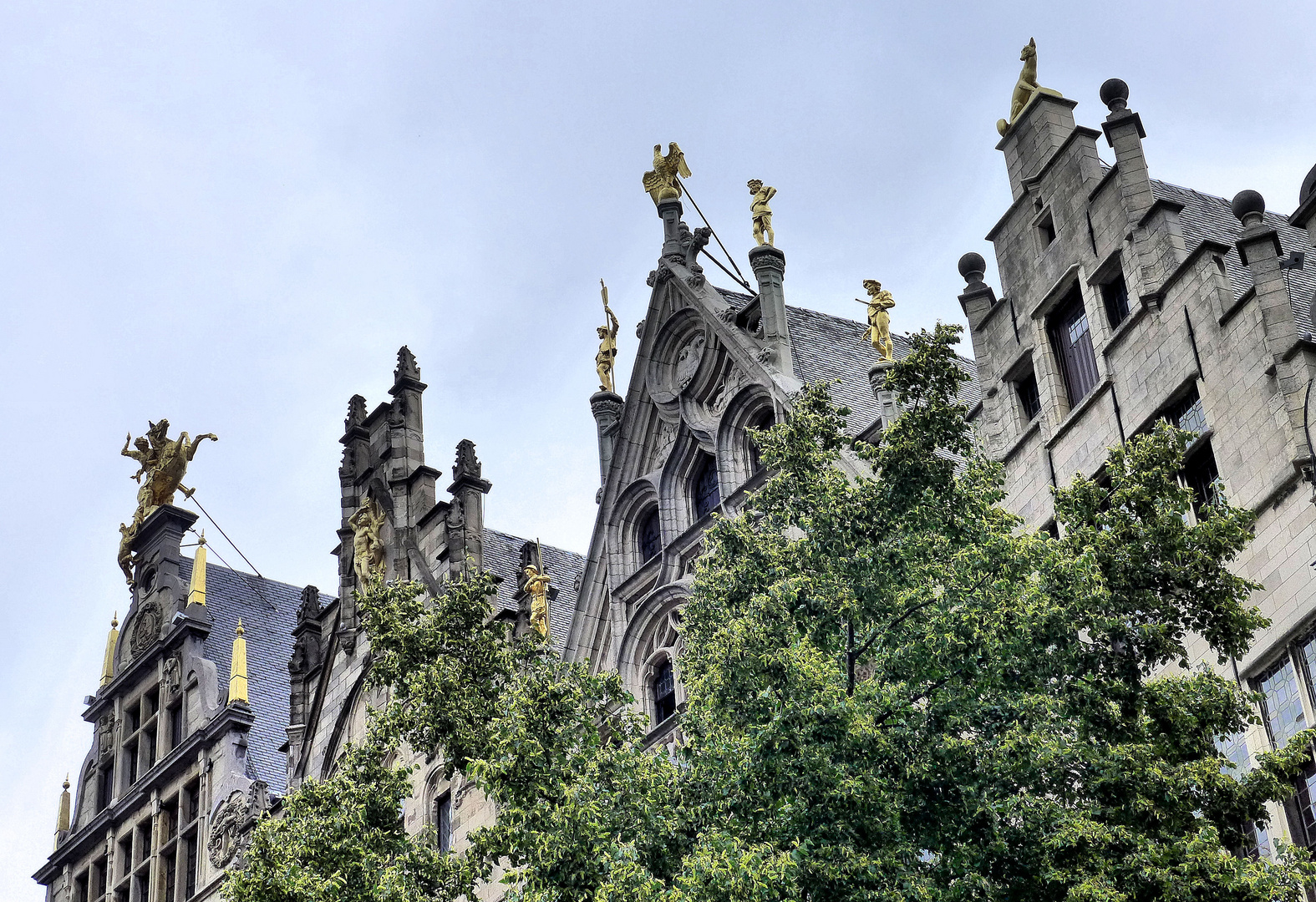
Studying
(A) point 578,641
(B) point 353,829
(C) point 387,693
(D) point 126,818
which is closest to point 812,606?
(B) point 353,829

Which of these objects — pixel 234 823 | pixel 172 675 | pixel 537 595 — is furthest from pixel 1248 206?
pixel 172 675

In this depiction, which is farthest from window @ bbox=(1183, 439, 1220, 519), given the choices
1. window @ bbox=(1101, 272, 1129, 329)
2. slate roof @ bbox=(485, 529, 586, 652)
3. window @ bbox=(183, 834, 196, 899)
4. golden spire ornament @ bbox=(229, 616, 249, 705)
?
window @ bbox=(183, 834, 196, 899)

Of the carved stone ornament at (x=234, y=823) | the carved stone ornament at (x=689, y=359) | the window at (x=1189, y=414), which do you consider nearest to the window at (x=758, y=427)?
the carved stone ornament at (x=689, y=359)

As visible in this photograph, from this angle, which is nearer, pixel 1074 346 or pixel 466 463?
pixel 1074 346

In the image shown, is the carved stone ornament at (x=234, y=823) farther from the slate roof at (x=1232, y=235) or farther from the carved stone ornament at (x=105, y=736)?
the slate roof at (x=1232, y=235)

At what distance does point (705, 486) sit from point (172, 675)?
21.4 metres

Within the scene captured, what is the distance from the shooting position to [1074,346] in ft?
107

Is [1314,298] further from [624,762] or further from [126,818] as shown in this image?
[126,818]

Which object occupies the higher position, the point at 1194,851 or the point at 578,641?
the point at 578,641

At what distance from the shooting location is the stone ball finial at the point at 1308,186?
28.4m

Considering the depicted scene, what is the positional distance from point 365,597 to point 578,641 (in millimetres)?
10210

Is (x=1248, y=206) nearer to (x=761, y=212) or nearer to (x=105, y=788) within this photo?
(x=761, y=212)

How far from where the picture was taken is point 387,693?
4450 cm

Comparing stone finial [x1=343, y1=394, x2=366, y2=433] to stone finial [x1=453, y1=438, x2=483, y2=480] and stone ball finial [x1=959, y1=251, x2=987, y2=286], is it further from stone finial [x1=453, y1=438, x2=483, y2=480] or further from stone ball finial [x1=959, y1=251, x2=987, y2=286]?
stone ball finial [x1=959, y1=251, x2=987, y2=286]
